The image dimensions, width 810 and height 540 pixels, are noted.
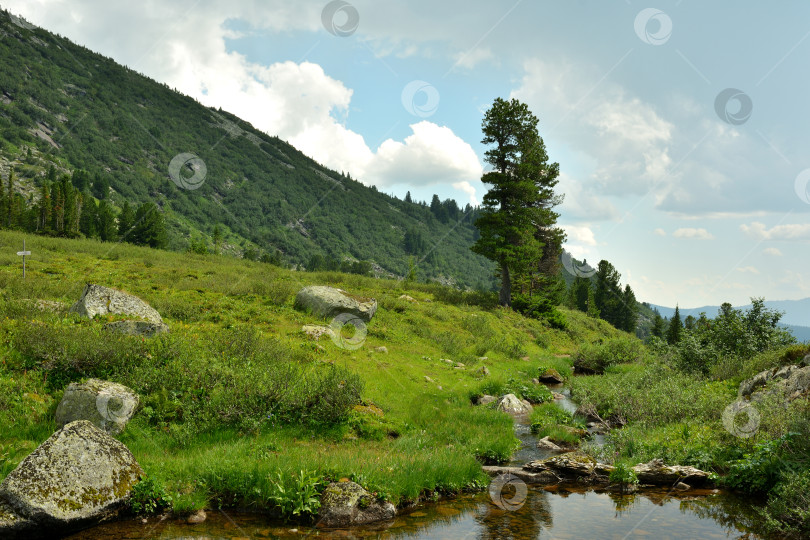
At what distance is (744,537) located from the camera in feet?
24.5

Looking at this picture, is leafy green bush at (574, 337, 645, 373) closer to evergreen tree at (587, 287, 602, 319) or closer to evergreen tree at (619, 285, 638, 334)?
evergreen tree at (587, 287, 602, 319)

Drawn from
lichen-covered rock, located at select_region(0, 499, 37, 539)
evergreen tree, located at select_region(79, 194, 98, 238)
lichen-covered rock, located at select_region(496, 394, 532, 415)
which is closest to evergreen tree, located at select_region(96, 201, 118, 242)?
evergreen tree, located at select_region(79, 194, 98, 238)

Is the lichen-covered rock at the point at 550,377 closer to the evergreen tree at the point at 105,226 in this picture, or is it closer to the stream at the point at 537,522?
the stream at the point at 537,522

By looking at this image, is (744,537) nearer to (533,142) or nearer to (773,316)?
(773,316)

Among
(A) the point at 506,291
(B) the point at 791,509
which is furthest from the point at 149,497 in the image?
(A) the point at 506,291

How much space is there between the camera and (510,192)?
41656mm

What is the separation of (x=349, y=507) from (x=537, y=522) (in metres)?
3.47

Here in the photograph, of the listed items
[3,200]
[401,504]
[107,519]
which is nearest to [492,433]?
[401,504]

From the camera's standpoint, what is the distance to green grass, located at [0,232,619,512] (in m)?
8.76

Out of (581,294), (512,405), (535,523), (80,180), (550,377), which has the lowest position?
(535,523)

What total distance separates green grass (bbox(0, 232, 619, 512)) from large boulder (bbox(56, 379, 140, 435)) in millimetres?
315

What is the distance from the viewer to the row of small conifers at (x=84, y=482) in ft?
22.1

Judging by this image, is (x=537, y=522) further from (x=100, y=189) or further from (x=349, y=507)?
(x=100, y=189)

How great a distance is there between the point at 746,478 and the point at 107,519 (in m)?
12.6
